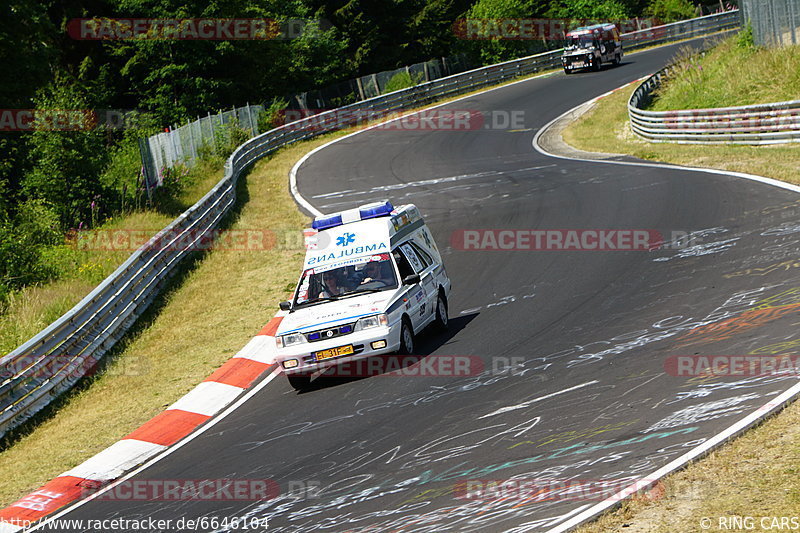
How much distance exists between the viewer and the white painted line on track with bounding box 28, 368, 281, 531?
10.0 m

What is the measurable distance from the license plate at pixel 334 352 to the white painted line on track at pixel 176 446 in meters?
1.39

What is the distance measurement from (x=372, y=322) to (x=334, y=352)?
638mm

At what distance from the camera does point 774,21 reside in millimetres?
32562

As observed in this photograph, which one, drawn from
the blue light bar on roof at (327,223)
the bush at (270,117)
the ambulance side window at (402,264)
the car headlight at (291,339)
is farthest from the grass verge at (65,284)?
the bush at (270,117)

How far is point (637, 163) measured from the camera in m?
26.3

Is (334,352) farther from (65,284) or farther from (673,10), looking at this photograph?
(673,10)

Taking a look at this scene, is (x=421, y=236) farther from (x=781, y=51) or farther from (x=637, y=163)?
(x=781, y=51)

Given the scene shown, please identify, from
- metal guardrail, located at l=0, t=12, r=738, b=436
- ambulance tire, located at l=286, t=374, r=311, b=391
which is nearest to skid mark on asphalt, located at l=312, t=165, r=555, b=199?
metal guardrail, located at l=0, t=12, r=738, b=436

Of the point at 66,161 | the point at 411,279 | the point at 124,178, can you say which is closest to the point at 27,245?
the point at 66,161

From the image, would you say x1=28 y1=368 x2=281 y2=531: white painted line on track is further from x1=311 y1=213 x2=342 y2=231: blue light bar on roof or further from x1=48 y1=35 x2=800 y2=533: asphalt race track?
x1=311 y1=213 x2=342 y2=231: blue light bar on roof

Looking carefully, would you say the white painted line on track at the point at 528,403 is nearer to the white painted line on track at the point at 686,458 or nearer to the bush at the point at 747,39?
the white painted line on track at the point at 686,458

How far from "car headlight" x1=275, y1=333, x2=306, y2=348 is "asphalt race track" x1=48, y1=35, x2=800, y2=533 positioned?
70cm

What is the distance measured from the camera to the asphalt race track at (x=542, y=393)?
807cm

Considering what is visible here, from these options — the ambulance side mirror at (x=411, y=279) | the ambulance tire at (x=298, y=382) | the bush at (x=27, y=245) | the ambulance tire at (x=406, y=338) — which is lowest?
the ambulance tire at (x=298, y=382)
